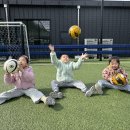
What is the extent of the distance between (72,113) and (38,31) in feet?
38.1

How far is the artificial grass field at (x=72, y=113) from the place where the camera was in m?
3.28

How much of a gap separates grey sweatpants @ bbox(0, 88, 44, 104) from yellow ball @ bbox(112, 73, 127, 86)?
62.1 inches

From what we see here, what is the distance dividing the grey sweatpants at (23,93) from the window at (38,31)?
34.5ft

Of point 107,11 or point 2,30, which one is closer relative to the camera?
point 2,30

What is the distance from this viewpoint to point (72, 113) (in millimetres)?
3703

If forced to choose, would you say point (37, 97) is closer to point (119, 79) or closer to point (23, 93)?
point (23, 93)

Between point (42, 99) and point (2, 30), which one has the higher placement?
point (2, 30)

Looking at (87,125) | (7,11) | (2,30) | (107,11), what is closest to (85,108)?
(87,125)

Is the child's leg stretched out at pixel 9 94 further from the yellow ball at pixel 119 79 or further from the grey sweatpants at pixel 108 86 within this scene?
the yellow ball at pixel 119 79

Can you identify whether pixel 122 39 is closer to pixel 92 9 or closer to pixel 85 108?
pixel 92 9

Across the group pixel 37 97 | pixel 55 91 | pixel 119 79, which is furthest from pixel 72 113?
pixel 119 79

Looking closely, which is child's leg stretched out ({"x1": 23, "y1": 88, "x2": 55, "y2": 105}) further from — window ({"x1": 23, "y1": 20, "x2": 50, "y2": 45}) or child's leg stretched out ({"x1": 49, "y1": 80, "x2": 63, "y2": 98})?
window ({"x1": 23, "y1": 20, "x2": 50, "y2": 45})

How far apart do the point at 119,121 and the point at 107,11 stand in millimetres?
12332

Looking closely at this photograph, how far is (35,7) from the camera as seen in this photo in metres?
14.2
